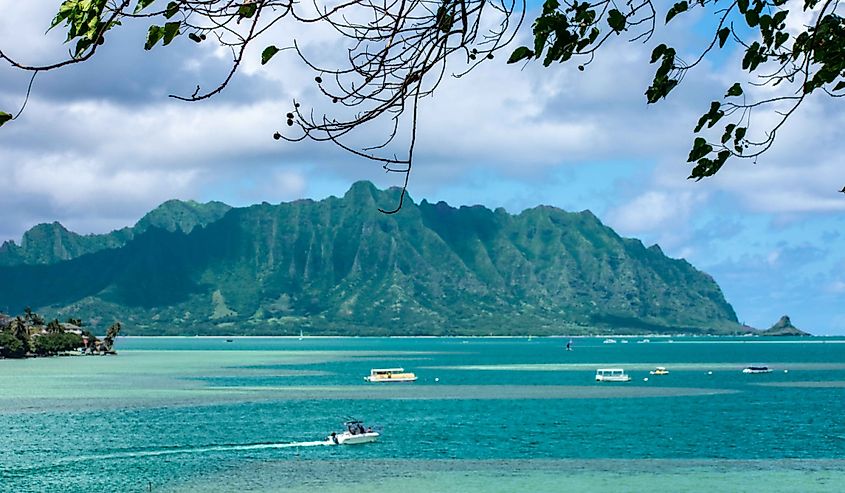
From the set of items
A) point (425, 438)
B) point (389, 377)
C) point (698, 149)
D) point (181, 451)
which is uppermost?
point (698, 149)

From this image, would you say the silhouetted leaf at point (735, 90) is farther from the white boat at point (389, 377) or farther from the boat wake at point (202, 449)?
the white boat at point (389, 377)

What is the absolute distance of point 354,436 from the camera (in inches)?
3127

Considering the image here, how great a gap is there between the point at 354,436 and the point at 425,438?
6.56 meters

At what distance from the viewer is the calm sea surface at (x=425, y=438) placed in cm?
6328

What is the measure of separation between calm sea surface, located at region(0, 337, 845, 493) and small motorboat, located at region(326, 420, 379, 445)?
1218mm

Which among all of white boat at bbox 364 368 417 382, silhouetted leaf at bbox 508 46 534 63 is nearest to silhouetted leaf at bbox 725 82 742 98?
silhouetted leaf at bbox 508 46 534 63

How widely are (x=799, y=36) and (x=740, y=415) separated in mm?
101723

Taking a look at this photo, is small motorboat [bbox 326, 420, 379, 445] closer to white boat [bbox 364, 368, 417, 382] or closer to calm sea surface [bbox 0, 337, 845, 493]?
calm sea surface [bbox 0, 337, 845, 493]

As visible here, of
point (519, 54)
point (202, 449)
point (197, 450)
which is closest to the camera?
point (519, 54)

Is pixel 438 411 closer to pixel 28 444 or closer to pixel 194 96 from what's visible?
pixel 28 444

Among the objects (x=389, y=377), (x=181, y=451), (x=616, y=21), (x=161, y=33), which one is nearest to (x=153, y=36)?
(x=161, y=33)

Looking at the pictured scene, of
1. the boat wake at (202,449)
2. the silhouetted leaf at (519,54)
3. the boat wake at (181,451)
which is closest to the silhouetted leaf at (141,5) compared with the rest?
the silhouetted leaf at (519,54)

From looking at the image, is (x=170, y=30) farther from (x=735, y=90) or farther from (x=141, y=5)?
(x=735, y=90)

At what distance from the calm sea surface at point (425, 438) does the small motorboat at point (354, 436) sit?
1218 millimetres
